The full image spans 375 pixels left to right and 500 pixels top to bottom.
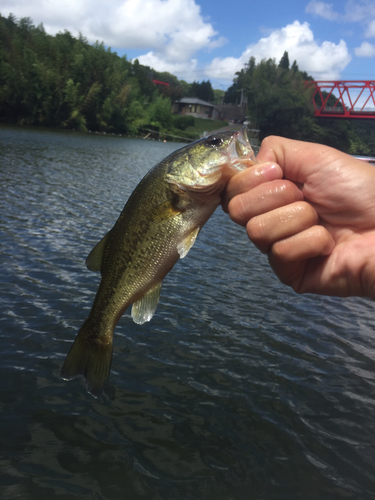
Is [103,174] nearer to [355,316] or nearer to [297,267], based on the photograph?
[355,316]

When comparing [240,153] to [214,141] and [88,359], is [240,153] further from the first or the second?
[88,359]

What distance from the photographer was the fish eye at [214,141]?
256 cm

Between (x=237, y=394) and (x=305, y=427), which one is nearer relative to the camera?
(x=305, y=427)

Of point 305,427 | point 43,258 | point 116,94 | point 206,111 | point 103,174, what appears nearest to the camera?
point 305,427

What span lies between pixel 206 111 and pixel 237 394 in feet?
427

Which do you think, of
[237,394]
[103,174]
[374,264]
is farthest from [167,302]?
[103,174]

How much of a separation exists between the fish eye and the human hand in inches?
10.9

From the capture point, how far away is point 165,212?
2.67 m

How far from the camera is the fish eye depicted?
101 inches

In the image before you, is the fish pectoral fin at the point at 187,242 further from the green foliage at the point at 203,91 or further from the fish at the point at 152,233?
the green foliage at the point at 203,91

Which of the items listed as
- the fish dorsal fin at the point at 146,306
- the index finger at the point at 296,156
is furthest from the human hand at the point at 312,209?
the fish dorsal fin at the point at 146,306

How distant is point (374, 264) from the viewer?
2.41m

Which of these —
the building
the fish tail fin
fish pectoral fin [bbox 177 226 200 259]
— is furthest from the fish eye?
the building

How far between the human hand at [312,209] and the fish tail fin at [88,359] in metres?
1.52
